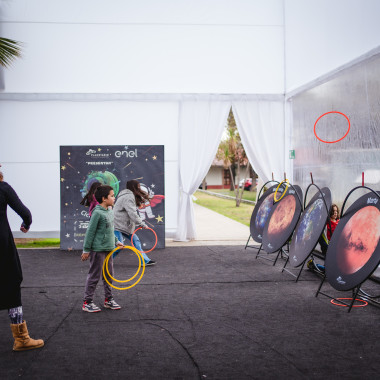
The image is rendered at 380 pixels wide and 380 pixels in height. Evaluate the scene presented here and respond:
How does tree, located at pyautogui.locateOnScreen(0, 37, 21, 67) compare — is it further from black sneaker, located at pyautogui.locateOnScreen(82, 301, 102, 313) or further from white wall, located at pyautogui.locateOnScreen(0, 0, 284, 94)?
black sneaker, located at pyautogui.locateOnScreen(82, 301, 102, 313)

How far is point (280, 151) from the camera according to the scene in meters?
11.0

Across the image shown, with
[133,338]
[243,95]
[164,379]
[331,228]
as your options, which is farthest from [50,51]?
[164,379]

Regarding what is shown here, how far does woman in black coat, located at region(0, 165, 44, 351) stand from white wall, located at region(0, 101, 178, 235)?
263 inches

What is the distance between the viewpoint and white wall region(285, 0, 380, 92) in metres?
7.07

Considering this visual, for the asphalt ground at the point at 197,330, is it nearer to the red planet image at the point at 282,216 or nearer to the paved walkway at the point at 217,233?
the red planet image at the point at 282,216

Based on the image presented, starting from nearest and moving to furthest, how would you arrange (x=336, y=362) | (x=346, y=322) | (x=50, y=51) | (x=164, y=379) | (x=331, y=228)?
1. (x=164, y=379)
2. (x=336, y=362)
3. (x=346, y=322)
4. (x=331, y=228)
5. (x=50, y=51)

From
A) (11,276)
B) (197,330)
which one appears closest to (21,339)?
(11,276)

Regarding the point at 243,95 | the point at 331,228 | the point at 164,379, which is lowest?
the point at 164,379

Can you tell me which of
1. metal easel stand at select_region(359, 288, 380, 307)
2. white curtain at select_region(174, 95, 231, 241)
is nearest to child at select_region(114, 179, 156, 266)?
white curtain at select_region(174, 95, 231, 241)

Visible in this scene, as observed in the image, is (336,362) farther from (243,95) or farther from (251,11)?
(251,11)

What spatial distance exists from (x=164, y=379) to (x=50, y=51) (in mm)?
8689

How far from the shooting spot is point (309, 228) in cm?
686

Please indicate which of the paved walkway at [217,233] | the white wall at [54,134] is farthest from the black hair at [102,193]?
the white wall at [54,134]

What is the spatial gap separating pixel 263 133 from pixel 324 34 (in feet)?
9.18
